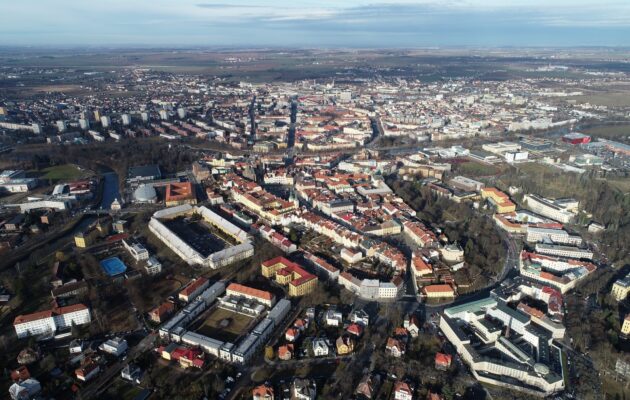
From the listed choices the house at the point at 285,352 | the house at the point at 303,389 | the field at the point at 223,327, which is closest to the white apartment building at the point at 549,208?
the house at the point at 285,352

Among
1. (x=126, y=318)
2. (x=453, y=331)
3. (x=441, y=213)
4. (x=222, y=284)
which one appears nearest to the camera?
(x=453, y=331)

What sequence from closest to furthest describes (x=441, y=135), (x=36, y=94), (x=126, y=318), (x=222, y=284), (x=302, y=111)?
1. (x=126, y=318)
2. (x=222, y=284)
3. (x=441, y=135)
4. (x=302, y=111)
5. (x=36, y=94)

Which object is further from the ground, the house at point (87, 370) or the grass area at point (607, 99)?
the grass area at point (607, 99)

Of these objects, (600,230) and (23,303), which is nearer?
(23,303)

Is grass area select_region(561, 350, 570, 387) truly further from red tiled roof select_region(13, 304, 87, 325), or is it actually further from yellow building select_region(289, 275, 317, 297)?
red tiled roof select_region(13, 304, 87, 325)

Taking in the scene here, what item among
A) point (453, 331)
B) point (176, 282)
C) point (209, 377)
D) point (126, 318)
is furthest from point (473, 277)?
point (126, 318)

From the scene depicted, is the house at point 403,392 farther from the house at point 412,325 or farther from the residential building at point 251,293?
the residential building at point 251,293

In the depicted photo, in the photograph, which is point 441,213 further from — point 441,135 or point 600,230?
point 441,135

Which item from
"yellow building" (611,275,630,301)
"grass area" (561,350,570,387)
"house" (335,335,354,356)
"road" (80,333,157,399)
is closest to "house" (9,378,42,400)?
"road" (80,333,157,399)
